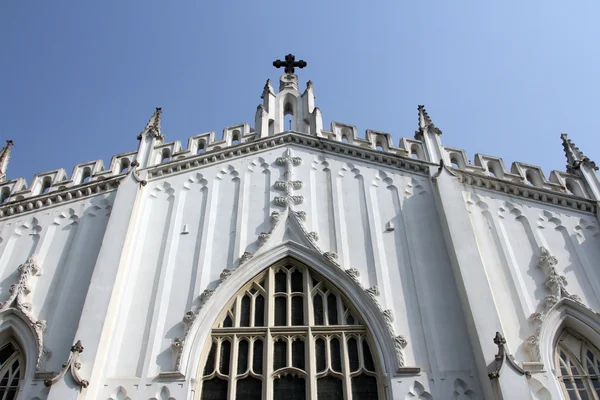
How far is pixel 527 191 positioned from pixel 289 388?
8247 mm

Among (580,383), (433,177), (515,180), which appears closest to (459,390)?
(580,383)

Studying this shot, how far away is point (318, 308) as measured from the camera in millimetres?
13438

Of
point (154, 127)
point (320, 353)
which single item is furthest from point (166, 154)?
point (320, 353)

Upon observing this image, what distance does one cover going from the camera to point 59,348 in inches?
501

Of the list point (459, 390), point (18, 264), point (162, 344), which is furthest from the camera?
point (18, 264)

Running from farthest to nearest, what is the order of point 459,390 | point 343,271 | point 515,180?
point 515,180 → point 343,271 → point 459,390

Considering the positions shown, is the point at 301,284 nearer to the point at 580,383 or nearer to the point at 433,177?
the point at 433,177

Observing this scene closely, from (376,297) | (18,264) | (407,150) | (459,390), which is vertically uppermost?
(407,150)

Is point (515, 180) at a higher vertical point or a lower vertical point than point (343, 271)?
higher

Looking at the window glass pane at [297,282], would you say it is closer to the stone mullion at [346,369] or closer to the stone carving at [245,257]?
the stone carving at [245,257]

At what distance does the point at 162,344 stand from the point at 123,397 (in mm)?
1296

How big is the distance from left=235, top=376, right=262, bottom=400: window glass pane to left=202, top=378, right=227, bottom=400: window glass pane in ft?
0.94

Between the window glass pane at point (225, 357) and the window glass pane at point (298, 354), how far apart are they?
1331 mm

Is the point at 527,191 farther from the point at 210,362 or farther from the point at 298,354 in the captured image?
the point at 210,362
